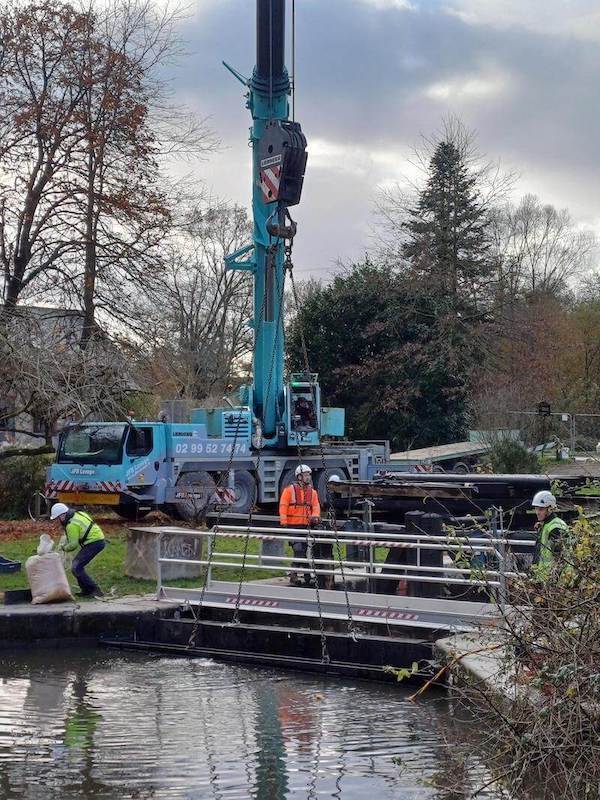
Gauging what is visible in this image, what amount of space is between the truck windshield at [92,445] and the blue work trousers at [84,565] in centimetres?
758

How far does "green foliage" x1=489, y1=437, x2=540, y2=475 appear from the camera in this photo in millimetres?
26906

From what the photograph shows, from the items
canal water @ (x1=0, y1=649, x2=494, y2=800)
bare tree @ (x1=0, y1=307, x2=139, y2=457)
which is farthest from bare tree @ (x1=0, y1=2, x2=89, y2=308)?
canal water @ (x1=0, y1=649, x2=494, y2=800)

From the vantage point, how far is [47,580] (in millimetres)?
13109

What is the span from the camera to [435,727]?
359 inches

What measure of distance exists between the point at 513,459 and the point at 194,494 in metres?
9.24

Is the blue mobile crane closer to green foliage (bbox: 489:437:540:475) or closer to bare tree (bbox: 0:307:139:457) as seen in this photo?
bare tree (bbox: 0:307:139:457)

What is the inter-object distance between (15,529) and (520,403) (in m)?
16.3

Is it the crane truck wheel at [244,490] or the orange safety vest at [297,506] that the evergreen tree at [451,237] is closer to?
the crane truck wheel at [244,490]

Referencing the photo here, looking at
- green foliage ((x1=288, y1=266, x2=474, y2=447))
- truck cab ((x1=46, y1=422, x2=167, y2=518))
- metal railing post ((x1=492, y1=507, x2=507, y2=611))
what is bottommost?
metal railing post ((x1=492, y1=507, x2=507, y2=611))

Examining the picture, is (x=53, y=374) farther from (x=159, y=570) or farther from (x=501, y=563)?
(x=501, y=563)

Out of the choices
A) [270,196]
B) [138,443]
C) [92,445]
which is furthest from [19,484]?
[270,196]

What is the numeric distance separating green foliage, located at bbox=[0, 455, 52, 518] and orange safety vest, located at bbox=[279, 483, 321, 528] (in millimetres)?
10679

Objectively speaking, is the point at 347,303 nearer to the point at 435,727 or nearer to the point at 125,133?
the point at 125,133

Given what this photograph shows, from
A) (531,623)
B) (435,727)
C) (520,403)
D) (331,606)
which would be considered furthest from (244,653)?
(520,403)
